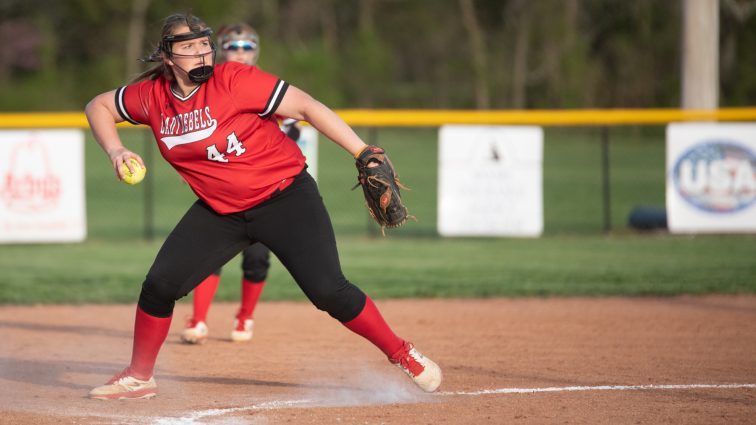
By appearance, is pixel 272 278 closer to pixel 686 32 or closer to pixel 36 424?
pixel 36 424

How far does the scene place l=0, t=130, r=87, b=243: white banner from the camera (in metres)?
11.7

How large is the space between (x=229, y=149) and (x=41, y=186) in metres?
7.57

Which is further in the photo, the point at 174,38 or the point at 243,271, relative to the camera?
the point at 243,271

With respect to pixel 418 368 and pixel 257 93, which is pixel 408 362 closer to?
pixel 418 368

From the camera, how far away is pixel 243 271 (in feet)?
22.9

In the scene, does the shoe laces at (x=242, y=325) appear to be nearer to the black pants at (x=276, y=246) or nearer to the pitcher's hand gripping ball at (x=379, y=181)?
the black pants at (x=276, y=246)

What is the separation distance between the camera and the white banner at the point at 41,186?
11.7 metres

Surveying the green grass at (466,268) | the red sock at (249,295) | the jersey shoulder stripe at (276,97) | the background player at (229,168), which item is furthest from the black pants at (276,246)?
the green grass at (466,268)

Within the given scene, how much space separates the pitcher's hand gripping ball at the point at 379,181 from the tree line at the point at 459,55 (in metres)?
30.0

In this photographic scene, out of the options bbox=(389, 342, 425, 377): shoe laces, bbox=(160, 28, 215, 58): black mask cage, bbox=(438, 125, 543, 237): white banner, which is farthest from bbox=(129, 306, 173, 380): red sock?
bbox=(438, 125, 543, 237): white banner

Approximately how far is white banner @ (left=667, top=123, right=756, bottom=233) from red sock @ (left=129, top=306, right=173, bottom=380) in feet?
26.5

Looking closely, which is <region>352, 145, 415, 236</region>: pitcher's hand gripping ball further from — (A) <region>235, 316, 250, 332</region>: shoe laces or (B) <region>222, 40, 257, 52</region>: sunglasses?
(A) <region>235, 316, 250, 332</region>: shoe laces

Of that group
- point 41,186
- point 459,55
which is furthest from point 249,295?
point 459,55

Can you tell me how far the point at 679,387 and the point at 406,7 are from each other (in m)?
47.4
